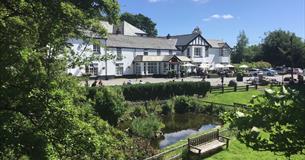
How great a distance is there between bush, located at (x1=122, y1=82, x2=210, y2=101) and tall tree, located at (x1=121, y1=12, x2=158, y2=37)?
278ft

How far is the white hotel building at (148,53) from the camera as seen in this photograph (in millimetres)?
57062

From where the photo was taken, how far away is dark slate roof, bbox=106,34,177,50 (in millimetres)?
58959

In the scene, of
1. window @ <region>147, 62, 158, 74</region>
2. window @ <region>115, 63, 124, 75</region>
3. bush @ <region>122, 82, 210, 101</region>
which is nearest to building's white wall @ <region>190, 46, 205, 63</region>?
window @ <region>147, 62, 158, 74</region>

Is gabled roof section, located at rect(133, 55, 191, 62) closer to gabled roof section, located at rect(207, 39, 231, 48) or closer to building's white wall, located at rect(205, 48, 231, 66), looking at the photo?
building's white wall, located at rect(205, 48, 231, 66)

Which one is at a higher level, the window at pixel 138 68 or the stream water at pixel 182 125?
the window at pixel 138 68

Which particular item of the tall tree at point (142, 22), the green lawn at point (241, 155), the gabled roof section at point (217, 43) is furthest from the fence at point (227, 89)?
the tall tree at point (142, 22)

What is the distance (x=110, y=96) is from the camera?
24547 millimetres

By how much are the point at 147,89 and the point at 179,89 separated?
401 centimetres

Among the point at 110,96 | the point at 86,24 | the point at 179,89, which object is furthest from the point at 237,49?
the point at 86,24

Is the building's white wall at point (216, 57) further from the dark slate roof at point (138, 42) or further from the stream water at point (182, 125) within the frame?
the stream water at point (182, 125)

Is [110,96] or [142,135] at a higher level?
[110,96]

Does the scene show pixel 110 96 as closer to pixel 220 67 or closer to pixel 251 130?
pixel 251 130

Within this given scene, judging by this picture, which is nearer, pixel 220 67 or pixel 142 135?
pixel 142 135

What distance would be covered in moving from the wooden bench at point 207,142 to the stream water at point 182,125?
3.99 meters
